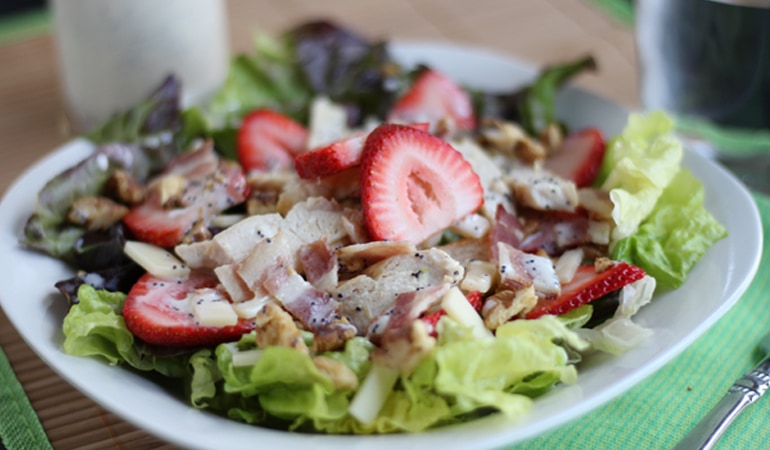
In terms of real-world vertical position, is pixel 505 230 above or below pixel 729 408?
above

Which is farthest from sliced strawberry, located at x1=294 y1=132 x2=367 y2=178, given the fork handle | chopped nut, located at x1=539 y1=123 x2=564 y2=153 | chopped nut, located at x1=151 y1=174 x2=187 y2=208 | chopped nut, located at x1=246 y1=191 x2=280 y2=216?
the fork handle

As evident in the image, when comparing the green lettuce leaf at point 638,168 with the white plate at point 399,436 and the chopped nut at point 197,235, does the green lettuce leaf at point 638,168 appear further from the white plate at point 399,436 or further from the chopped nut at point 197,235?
the chopped nut at point 197,235

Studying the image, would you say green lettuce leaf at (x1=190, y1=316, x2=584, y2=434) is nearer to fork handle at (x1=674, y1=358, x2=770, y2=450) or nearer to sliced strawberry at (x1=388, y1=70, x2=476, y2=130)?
fork handle at (x1=674, y1=358, x2=770, y2=450)

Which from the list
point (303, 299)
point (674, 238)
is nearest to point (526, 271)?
point (674, 238)

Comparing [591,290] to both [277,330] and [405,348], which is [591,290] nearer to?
[405,348]

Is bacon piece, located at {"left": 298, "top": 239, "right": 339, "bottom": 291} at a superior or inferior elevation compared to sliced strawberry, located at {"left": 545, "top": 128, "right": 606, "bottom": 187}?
inferior
